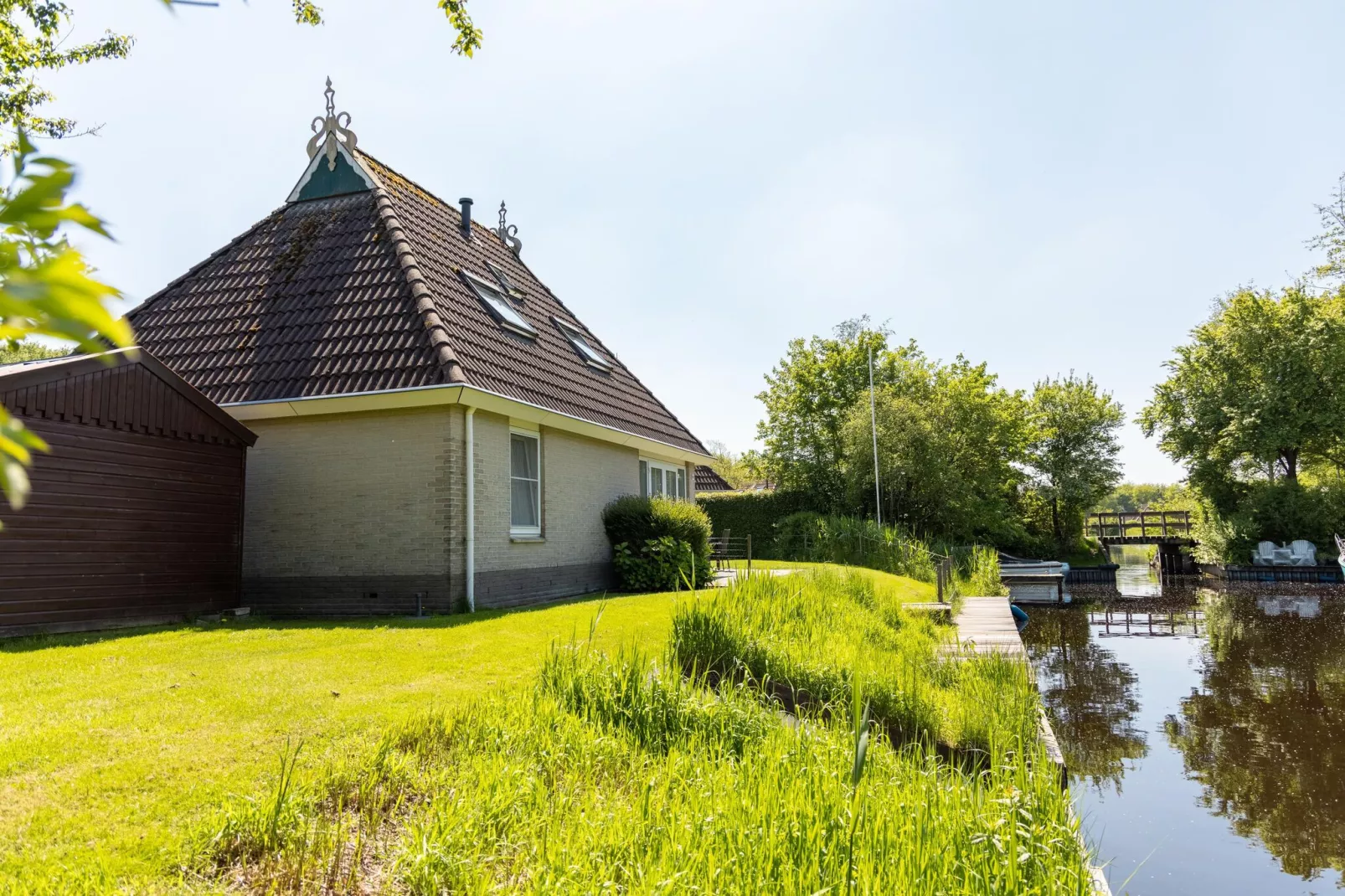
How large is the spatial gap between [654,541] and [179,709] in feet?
32.2

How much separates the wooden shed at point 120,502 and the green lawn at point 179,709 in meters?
0.56

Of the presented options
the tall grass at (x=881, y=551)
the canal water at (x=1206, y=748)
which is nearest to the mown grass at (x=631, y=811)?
the canal water at (x=1206, y=748)

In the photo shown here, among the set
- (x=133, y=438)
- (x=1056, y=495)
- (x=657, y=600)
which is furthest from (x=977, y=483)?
(x=133, y=438)

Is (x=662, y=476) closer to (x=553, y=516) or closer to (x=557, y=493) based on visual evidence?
(x=557, y=493)

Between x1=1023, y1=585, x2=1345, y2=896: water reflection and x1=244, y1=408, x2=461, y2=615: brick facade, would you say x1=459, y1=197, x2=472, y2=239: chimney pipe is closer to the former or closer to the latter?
x1=244, y1=408, x2=461, y2=615: brick facade

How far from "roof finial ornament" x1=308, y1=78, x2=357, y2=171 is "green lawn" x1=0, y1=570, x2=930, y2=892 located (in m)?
9.22

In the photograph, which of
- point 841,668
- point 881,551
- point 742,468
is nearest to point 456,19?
point 841,668

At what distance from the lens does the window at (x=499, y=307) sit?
14.3 metres

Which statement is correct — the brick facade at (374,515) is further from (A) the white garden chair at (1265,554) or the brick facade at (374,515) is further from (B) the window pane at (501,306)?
(A) the white garden chair at (1265,554)

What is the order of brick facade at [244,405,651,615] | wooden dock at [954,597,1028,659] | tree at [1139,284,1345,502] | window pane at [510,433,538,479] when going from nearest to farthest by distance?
wooden dock at [954,597,1028,659] < brick facade at [244,405,651,615] < window pane at [510,433,538,479] < tree at [1139,284,1345,502]

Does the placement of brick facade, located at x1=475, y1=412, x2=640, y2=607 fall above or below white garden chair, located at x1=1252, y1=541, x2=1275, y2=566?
above

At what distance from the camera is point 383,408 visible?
1083 centimetres

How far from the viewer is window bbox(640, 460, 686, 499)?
17922 mm

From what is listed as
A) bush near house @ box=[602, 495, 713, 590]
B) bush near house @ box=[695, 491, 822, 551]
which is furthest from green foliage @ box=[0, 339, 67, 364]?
bush near house @ box=[695, 491, 822, 551]
